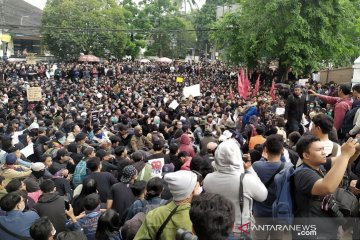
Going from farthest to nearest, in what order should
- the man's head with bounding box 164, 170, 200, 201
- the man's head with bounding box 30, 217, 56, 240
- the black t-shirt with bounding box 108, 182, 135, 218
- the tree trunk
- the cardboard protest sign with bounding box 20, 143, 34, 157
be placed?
the tree trunk → the cardboard protest sign with bounding box 20, 143, 34, 157 → the black t-shirt with bounding box 108, 182, 135, 218 → the man's head with bounding box 30, 217, 56, 240 → the man's head with bounding box 164, 170, 200, 201

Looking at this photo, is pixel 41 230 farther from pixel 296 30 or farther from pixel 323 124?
pixel 296 30

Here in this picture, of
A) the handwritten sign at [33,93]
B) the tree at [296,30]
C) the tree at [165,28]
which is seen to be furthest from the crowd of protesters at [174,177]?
the tree at [165,28]

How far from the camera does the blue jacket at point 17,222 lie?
387cm

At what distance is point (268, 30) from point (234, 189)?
60.7 feet

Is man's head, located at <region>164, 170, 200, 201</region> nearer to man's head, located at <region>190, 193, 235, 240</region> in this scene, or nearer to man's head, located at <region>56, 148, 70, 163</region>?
man's head, located at <region>190, 193, 235, 240</region>

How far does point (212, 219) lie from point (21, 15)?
4990 centimetres

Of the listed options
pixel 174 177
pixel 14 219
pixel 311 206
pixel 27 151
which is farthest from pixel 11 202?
pixel 27 151

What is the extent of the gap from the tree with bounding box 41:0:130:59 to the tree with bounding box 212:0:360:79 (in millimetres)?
15581

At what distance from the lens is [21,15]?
4700cm

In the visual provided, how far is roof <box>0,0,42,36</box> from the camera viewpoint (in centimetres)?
4316

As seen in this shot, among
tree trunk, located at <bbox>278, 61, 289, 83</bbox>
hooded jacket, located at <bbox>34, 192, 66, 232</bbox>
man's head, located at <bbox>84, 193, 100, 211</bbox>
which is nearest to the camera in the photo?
man's head, located at <bbox>84, 193, 100, 211</bbox>

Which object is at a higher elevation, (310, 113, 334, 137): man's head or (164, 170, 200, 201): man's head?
(310, 113, 334, 137): man's head

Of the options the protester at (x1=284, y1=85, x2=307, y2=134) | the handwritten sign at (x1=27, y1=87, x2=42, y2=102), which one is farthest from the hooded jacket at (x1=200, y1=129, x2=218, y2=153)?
the handwritten sign at (x1=27, y1=87, x2=42, y2=102)

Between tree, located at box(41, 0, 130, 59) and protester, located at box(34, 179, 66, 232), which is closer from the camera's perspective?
protester, located at box(34, 179, 66, 232)
